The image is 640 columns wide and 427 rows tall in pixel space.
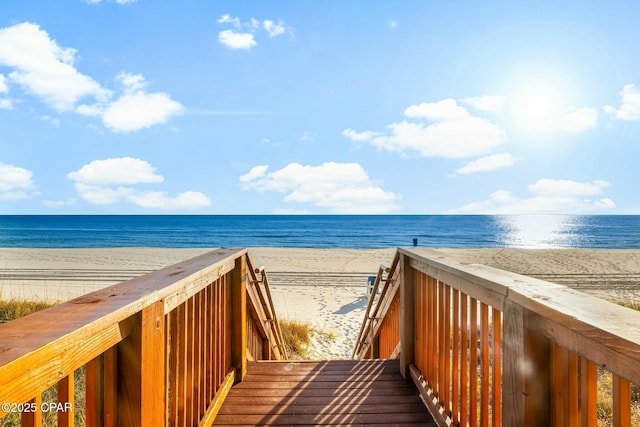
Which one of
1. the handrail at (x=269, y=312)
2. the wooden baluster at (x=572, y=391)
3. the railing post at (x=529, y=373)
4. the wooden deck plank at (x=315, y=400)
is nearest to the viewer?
the wooden baluster at (x=572, y=391)

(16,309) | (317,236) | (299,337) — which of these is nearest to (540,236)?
(317,236)

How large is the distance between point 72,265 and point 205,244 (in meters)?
18.1

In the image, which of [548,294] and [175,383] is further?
[175,383]

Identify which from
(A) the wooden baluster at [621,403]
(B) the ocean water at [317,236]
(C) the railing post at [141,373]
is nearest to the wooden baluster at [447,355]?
(A) the wooden baluster at [621,403]

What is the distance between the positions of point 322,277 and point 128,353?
14.9 metres

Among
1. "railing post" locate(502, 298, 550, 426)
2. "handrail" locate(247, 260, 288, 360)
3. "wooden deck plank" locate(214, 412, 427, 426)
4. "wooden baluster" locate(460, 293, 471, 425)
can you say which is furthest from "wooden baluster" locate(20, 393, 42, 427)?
"handrail" locate(247, 260, 288, 360)

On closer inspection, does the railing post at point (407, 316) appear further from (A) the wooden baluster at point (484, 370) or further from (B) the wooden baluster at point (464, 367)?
(A) the wooden baluster at point (484, 370)

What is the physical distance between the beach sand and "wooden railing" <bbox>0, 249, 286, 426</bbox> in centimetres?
491

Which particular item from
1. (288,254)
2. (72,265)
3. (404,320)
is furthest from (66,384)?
(288,254)

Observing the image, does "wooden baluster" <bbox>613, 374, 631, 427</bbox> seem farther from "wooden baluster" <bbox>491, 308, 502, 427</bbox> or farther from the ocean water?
the ocean water

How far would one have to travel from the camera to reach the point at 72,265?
19.7m

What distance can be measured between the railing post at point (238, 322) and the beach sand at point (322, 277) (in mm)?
4013

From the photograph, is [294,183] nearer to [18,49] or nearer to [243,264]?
[18,49]

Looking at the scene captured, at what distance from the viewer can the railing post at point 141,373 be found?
127cm
